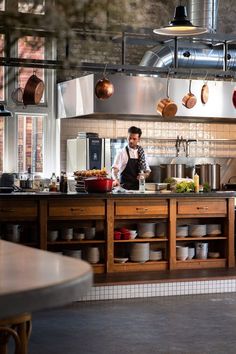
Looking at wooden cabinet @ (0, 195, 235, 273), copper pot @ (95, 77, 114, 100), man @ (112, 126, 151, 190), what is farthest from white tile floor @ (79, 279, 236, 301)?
copper pot @ (95, 77, 114, 100)

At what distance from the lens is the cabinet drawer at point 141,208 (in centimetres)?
753

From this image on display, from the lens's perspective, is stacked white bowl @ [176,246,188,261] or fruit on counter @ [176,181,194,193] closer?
stacked white bowl @ [176,246,188,261]

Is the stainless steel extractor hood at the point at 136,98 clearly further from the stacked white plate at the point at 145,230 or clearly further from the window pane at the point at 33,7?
the window pane at the point at 33,7

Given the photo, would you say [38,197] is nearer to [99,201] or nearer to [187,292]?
[99,201]

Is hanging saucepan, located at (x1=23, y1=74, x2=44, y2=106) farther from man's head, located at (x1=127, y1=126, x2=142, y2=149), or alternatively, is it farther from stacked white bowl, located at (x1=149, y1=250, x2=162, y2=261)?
stacked white bowl, located at (x1=149, y1=250, x2=162, y2=261)

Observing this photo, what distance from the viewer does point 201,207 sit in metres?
7.88

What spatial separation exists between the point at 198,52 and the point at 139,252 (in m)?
4.60

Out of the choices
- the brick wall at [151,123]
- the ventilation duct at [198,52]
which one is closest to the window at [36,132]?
the brick wall at [151,123]

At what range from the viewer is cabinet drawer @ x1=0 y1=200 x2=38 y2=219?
7129mm

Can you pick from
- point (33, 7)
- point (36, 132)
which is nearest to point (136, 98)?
point (36, 132)

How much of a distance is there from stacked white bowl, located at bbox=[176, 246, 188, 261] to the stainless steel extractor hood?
279cm

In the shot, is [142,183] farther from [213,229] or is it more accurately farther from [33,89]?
[33,89]

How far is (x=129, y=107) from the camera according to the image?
33.0ft

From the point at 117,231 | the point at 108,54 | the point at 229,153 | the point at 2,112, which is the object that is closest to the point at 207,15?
the point at 108,54
